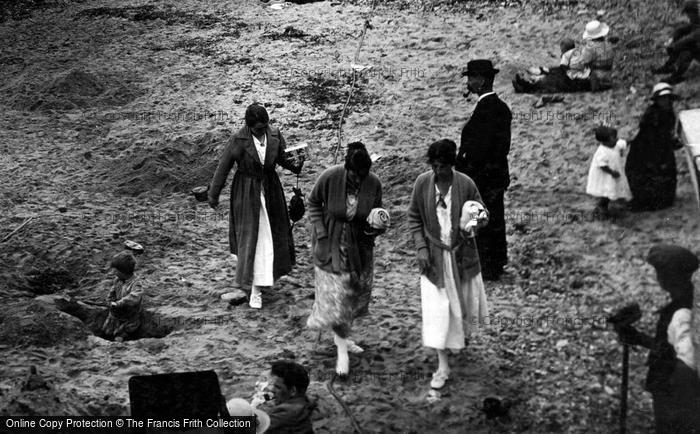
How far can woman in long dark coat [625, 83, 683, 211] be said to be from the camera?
22.9ft

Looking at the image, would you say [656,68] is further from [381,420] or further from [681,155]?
[381,420]

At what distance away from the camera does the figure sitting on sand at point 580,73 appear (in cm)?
952

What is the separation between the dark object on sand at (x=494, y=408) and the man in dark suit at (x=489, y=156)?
6.34ft

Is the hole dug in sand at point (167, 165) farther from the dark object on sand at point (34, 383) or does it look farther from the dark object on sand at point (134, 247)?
the dark object on sand at point (34, 383)

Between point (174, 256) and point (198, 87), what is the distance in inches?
184

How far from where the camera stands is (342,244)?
5.47 m

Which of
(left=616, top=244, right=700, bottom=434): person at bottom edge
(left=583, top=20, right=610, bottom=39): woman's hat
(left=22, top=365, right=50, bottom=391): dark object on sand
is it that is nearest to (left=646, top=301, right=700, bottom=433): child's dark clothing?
(left=616, top=244, right=700, bottom=434): person at bottom edge

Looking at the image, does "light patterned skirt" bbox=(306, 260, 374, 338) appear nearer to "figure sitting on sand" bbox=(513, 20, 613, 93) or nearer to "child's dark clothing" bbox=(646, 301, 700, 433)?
"child's dark clothing" bbox=(646, 301, 700, 433)

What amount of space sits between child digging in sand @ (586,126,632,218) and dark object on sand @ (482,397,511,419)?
2.92m

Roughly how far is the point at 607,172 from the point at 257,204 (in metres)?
3.16

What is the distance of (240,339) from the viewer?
244 inches

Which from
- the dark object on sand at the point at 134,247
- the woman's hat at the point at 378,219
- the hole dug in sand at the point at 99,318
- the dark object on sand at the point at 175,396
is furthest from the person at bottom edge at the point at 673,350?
the dark object on sand at the point at 134,247

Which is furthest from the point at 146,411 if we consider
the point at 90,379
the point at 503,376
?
the point at 503,376

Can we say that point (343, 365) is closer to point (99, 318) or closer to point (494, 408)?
point (494, 408)
